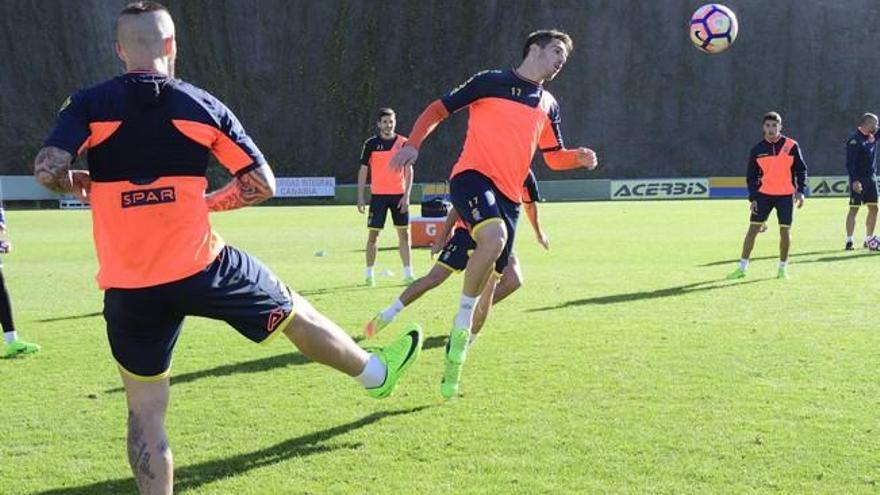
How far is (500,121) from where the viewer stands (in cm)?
660

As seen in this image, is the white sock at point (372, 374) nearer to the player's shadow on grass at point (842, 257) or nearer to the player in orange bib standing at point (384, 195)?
the player in orange bib standing at point (384, 195)

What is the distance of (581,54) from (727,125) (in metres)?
10.2

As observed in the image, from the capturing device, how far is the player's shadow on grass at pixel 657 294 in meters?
10.4

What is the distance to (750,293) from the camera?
11.1m

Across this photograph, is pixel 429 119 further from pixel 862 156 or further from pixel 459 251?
pixel 862 156

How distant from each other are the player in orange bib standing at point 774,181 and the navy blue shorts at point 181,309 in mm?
10343

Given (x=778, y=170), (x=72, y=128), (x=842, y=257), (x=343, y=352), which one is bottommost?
(x=842, y=257)

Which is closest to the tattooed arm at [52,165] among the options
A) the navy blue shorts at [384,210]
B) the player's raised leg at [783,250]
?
the navy blue shorts at [384,210]

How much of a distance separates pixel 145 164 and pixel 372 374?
5.32ft

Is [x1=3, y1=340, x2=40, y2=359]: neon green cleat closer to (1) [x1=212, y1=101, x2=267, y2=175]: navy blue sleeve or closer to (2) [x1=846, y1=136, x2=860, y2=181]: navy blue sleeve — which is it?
(1) [x1=212, y1=101, x2=267, y2=175]: navy blue sleeve

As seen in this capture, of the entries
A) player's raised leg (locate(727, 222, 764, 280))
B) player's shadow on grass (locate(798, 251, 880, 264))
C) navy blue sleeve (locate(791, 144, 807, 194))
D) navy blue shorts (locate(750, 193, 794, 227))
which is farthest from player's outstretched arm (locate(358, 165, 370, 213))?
player's shadow on grass (locate(798, 251, 880, 264))

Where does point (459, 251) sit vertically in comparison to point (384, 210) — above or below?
above

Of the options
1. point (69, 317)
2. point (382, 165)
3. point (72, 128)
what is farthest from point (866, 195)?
point (72, 128)

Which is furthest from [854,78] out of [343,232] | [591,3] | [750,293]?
[750,293]
